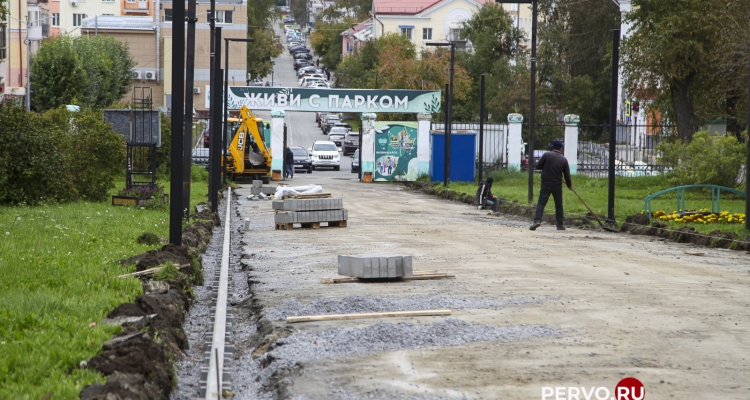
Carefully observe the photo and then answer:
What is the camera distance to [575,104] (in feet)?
220

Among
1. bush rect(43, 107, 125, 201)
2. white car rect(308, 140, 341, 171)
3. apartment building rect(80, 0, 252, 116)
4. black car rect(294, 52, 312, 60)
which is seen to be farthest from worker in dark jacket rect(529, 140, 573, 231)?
black car rect(294, 52, 312, 60)

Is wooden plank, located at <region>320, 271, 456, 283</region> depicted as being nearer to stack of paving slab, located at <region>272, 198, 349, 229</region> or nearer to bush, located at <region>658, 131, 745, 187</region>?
stack of paving slab, located at <region>272, 198, 349, 229</region>

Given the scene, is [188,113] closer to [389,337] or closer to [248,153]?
[389,337]

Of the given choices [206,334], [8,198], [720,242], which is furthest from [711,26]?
[206,334]

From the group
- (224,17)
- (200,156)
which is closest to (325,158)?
(200,156)

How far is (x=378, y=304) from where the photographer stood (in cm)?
1006

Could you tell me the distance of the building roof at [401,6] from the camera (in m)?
95.2

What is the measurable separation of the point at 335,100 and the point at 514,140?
29.5 ft

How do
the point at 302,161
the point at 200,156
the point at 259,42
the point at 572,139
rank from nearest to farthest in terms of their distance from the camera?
the point at 572,139
the point at 200,156
the point at 302,161
the point at 259,42

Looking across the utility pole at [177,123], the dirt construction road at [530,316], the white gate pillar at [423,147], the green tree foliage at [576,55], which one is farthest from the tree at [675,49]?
the green tree foliage at [576,55]

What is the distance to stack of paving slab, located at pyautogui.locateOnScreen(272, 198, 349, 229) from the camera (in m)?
20.9

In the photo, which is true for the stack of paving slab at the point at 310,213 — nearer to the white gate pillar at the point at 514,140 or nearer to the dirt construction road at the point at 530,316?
the dirt construction road at the point at 530,316

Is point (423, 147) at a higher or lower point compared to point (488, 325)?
higher

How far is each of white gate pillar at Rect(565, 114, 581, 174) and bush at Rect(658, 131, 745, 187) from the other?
33.2 feet
